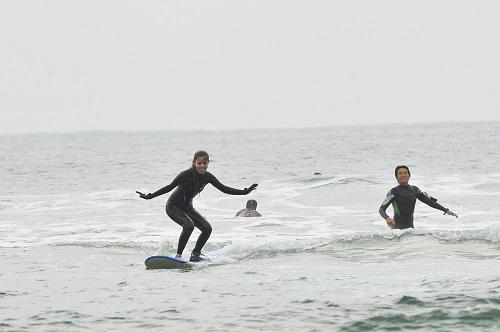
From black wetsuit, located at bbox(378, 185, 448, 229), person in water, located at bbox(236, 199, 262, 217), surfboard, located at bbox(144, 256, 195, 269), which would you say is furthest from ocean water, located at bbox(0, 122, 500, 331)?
black wetsuit, located at bbox(378, 185, 448, 229)

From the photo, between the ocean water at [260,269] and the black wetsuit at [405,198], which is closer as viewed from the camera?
the ocean water at [260,269]

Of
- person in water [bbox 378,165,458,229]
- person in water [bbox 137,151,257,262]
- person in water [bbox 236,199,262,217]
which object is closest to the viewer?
person in water [bbox 137,151,257,262]

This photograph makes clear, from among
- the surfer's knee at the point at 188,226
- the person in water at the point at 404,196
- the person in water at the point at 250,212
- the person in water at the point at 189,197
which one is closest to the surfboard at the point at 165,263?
the person in water at the point at 189,197

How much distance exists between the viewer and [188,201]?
13586 millimetres

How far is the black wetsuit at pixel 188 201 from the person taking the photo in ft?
43.7

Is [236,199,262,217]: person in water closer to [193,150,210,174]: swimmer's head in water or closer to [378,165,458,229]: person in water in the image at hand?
[378,165,458,229]: person in water

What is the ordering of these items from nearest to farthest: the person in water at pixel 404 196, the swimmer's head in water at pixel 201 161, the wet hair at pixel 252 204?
the swimmer's head in water at pixel 201 161 → the person in water at pixel 404 196 → the wet hair at pixel 252 204

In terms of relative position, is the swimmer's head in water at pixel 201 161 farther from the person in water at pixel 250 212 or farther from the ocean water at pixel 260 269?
the person in water at pixel 250 212

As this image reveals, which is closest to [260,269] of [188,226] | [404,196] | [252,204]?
[188,226]

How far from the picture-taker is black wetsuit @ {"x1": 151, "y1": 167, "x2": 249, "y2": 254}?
43.7ft

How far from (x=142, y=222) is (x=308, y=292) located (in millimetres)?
13423

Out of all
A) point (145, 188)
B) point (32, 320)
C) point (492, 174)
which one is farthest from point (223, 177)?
point (32, 320)

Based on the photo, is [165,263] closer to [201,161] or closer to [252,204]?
[201,161]

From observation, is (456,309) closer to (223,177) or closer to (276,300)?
(276,300)
